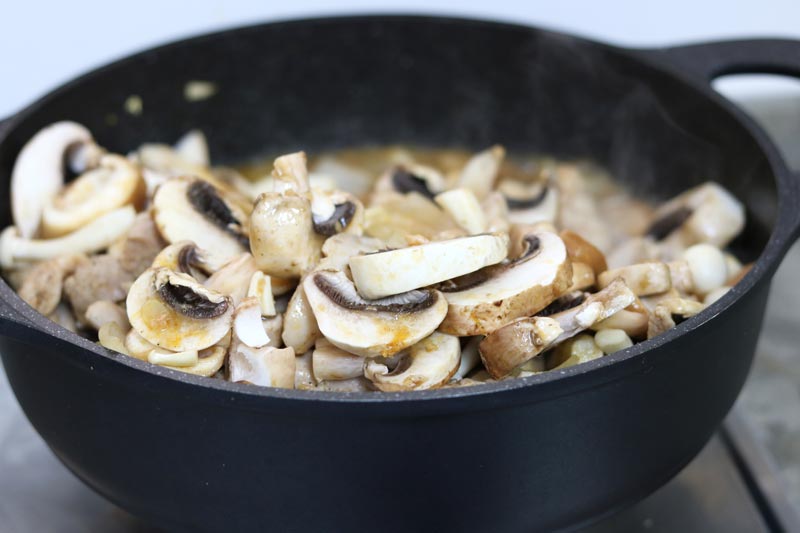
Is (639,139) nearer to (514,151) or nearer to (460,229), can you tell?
(514,151)

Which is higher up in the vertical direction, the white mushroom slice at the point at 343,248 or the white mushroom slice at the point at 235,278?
the white mushroom slice at the point at 343,248

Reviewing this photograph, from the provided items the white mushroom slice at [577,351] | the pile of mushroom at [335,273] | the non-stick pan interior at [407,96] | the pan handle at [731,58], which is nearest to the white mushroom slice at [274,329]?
the pile of mushroom at [335,273]

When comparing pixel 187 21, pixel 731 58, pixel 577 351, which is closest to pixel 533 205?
pixel 731 58

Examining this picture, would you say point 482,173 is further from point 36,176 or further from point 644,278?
point 36,176

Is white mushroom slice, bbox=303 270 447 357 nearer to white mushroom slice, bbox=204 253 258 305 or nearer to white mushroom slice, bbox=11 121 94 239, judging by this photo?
white mushroom slice, bbox=204 253 258 305

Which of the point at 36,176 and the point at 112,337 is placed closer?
the point at 112,337

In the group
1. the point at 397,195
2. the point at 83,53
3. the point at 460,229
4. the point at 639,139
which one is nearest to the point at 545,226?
the point at 460,229

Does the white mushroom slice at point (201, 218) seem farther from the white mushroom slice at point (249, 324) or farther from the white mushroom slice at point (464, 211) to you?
the white mushroom slice at point (464, 211)
